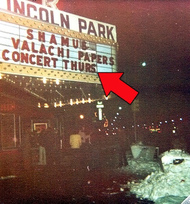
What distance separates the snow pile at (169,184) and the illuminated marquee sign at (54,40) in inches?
171

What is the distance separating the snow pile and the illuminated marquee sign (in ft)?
14.2

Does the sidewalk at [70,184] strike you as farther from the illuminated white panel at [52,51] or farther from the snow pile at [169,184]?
the illuminated white panel at [52,51]

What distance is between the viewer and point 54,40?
8.72m

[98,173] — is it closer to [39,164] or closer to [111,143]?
[39,164]

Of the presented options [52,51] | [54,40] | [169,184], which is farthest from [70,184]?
[54,40]

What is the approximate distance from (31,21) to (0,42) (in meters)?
1.15

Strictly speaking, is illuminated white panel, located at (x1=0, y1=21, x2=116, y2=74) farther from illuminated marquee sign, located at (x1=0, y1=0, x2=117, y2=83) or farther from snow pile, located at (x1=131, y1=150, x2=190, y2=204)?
snow pile, located at (x1=131, y1=150, x2=190, y2=204)

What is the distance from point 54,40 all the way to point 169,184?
5.60m

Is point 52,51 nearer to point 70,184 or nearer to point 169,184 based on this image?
point 70,184

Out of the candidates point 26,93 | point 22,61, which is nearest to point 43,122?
point 26,93

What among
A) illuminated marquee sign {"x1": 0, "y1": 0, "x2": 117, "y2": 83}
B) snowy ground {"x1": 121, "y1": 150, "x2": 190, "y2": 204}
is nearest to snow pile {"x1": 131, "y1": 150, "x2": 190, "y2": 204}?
snowy ground {"x1": 121, "y1": 150, "x2": 190, "y2": 204}

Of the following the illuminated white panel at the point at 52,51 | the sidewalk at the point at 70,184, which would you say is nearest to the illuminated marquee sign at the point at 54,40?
the illuminated white panel at the point at 52,51

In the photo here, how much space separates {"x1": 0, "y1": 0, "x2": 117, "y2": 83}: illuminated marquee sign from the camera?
7875mm

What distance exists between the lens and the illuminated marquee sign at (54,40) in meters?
7.88
